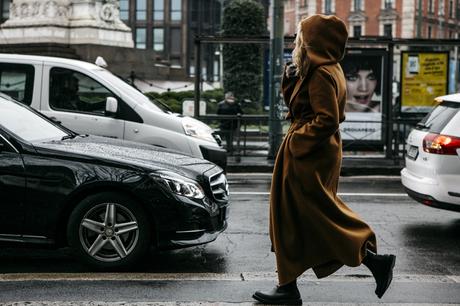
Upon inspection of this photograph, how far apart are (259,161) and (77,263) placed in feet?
31.6

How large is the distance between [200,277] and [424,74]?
11.4 metres

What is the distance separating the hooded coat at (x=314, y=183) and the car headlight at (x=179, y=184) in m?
1.38

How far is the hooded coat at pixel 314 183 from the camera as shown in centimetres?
496

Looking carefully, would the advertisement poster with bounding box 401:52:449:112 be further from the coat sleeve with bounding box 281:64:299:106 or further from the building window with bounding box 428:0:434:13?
the building window with bounding box 428:0:434:13

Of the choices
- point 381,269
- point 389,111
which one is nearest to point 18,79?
point 381,269

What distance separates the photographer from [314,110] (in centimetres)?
491

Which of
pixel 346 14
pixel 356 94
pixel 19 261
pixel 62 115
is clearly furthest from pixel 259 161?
pixel 346 14

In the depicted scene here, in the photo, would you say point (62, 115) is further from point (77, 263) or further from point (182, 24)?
point (182, 24)

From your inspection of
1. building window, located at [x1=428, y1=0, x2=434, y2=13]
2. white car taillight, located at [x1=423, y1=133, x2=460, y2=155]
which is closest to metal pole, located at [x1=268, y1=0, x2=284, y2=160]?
white car taillight, located at [x1=423, y1=133, x2=460, y2=155]

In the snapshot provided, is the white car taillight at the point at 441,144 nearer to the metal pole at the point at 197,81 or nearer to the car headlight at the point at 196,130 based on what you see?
the car headlight at the point at 196,130

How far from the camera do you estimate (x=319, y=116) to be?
4.88 meters

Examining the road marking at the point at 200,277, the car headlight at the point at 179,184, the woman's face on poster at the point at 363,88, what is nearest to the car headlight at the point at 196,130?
the car headlight at the point at 179,184

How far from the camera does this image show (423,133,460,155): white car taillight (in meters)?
8.14

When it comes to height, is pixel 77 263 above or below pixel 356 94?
below
